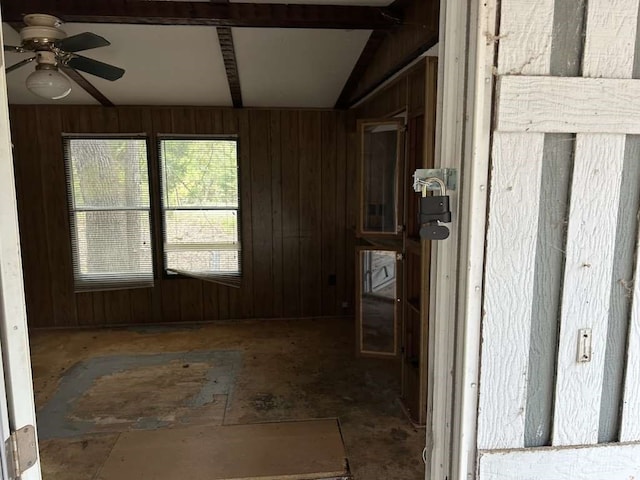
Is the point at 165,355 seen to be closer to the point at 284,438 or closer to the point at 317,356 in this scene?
the point at 317,356

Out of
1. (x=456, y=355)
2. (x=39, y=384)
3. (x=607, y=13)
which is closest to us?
(x=607, y=13)

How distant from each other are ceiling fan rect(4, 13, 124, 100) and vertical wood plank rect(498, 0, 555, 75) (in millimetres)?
2382

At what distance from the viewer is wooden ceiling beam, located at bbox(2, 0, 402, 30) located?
2801 mm

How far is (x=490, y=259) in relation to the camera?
3.04ft

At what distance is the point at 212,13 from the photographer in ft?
9.53

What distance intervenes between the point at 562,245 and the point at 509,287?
0.15 meters

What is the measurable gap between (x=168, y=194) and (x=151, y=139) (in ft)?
2.10

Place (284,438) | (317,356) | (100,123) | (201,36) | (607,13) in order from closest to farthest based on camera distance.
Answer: (607,13) → (284,438) → (201,36) → (317,356) → (100,123)

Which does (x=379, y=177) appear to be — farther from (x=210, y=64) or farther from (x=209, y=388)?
(x=209, y=388)

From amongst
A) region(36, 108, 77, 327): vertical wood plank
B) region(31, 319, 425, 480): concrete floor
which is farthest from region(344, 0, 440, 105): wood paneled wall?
region(36, 108, 77, 327): vertical wood plank

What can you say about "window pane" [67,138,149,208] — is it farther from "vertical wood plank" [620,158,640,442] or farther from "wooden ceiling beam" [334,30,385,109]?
"vertical wood plank" [620,158,640,442]

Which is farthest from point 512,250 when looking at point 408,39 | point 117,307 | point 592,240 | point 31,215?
point 31,215

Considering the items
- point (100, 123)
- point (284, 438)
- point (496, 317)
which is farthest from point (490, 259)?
point (100, 123)

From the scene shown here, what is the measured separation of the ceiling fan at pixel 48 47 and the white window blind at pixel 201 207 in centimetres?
233
